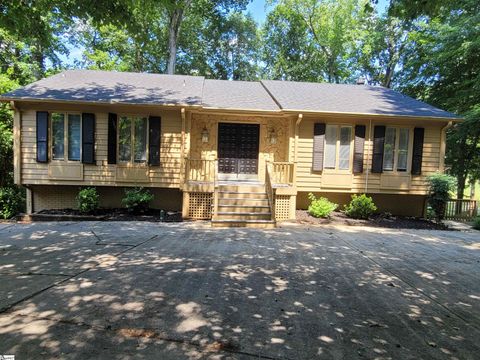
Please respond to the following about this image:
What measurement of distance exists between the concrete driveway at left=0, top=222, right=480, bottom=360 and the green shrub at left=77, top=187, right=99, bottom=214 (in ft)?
9.40

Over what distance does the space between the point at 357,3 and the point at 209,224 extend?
79.8 ft

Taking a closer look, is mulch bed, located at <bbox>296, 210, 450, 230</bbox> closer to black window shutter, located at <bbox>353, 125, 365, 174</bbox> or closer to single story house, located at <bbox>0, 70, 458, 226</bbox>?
single story house, located at <bbox>0, 70, 458, 226</bbox>

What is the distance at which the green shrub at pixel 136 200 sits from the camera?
9.73m

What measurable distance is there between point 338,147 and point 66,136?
930cm

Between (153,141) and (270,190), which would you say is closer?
(270,190)

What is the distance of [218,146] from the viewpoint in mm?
11312

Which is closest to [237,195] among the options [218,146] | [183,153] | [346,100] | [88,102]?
[183,153]

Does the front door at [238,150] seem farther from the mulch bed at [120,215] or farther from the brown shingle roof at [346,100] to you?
the mulch bed at [120,215]

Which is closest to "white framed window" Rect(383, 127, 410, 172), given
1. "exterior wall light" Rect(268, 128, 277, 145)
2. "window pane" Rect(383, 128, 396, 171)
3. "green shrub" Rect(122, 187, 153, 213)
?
"window pane" Rect(383, 128, 396, 171)

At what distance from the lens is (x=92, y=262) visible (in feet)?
16.2

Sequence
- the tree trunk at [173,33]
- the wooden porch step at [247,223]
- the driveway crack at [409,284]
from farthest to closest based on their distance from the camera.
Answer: the tree trunk at [173,33] < the wooden porch step at [247,223] < the driveway crack at [409,284]

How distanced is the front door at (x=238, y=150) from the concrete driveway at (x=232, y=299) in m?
4.91

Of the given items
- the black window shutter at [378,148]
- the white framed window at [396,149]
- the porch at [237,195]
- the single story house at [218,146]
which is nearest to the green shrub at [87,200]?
the single story house at [218,146]

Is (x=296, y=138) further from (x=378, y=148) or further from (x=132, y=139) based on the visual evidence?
(x=132, y=139)
